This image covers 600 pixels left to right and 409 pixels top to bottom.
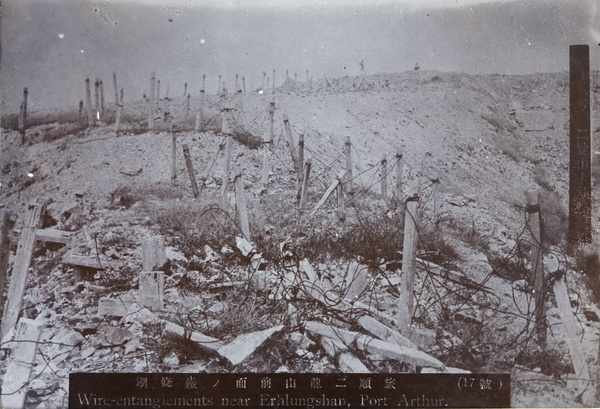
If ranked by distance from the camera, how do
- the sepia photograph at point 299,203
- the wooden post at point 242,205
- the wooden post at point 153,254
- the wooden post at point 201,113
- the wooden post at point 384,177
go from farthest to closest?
1. the wooden post at point 201,113
2. the wooden post at point 384,177
3. the wooden post at point 242,205
4. the wooden post at point 153,254
5. the sepia photograph at point 299,203

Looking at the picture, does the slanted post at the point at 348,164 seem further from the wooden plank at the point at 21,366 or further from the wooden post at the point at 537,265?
the wooden plank at the point at 21,366

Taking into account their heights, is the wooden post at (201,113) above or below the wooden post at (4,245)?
above

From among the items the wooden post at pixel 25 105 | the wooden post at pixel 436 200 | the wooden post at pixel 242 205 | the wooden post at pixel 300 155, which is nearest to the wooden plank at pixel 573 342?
the wooden post at pixel 436 200

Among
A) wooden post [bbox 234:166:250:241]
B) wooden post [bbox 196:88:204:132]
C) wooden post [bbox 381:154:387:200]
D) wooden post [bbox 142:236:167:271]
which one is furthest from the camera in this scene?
wooden post [bbox 196:88:204:132]

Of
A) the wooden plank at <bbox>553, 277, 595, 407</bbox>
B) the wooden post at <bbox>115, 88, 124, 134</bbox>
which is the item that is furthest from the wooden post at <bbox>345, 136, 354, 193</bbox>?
the wooden post at <bbox>115, 88, 124, 134</bbox>

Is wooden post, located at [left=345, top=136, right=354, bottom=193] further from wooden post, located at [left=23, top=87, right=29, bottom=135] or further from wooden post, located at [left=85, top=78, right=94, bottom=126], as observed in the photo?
wooden post, located at [left=23, top=87, right=29, bottom=135]

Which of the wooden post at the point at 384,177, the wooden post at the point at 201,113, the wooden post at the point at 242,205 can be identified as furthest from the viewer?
the wooden post at the point at 201,113

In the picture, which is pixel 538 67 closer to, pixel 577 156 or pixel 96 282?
pixel 577 156
